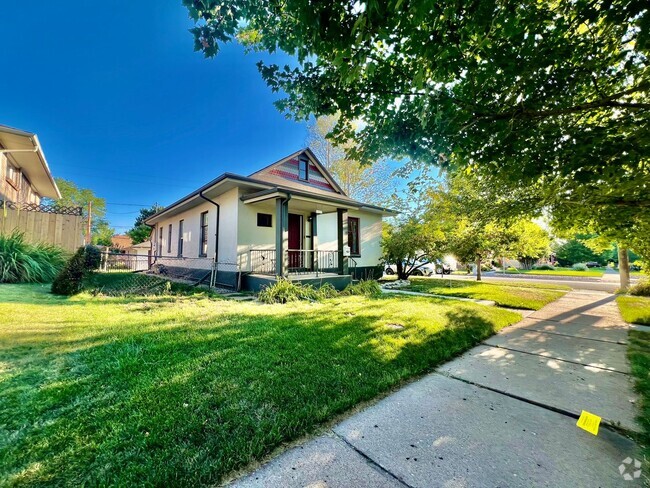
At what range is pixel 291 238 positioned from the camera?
35.3 feet

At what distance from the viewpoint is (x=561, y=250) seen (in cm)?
3359

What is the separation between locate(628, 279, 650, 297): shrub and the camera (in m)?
9.29

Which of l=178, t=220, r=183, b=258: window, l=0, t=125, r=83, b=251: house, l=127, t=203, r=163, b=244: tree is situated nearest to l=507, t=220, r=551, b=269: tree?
l=178, t=220, r=183, b=258: window

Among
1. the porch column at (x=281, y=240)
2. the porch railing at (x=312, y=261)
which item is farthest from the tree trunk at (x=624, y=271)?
the porch column at (x=281, y=240)

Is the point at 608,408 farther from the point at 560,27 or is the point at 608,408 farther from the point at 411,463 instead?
the point at 560,27

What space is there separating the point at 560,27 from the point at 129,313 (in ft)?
25.3

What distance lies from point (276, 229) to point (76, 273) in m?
5.18

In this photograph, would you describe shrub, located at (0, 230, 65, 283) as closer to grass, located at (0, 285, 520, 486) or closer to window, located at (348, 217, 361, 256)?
grass, located at (0, 285, 520, 486)

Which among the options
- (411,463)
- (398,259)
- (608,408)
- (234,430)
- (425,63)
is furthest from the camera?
(398,259)

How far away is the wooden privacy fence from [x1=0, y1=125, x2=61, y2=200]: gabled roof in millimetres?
2049

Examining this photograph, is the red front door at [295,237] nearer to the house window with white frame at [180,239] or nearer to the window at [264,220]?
the window at [264,220]

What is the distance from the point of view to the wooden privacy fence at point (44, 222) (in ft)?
31.1

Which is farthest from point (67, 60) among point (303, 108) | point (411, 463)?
point (411, 463)

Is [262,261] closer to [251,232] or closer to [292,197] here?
[251,232]
